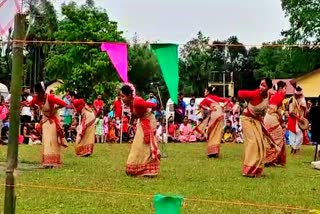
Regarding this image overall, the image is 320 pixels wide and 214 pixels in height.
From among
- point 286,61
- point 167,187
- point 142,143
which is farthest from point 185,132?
point 286,61

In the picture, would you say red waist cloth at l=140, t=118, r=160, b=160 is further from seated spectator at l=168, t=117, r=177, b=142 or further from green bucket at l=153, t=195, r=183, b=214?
seated spectator at l=168, t=117, r=177, b=142

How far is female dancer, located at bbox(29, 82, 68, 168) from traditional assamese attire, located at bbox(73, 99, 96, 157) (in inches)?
107

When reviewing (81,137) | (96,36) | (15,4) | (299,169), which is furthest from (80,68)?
(15,4)

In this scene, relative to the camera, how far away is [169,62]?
754cm

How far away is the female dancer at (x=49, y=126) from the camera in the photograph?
12.7 metres

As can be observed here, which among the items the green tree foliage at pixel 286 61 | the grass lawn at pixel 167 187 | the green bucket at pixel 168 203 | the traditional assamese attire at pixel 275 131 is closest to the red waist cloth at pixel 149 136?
the grass lawn at pixel 167 187

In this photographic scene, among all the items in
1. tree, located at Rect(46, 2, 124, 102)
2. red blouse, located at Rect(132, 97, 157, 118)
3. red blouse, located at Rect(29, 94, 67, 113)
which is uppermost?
tree, located at Rect(46, 2, 124, 102)

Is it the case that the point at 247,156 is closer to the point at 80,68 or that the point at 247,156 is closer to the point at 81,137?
the point at 81,137

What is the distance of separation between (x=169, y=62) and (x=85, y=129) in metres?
8.38

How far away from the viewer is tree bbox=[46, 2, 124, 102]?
41.7 m

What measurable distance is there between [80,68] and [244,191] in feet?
109

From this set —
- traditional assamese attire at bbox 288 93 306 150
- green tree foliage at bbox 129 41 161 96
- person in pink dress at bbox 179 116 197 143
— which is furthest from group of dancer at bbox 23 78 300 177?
green tree foliage at bbox 129 41 161 96

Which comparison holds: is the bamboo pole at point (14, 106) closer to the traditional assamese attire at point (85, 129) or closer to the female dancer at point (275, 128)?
the female dancer at point (275, 128)

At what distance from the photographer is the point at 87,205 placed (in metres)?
8.27
